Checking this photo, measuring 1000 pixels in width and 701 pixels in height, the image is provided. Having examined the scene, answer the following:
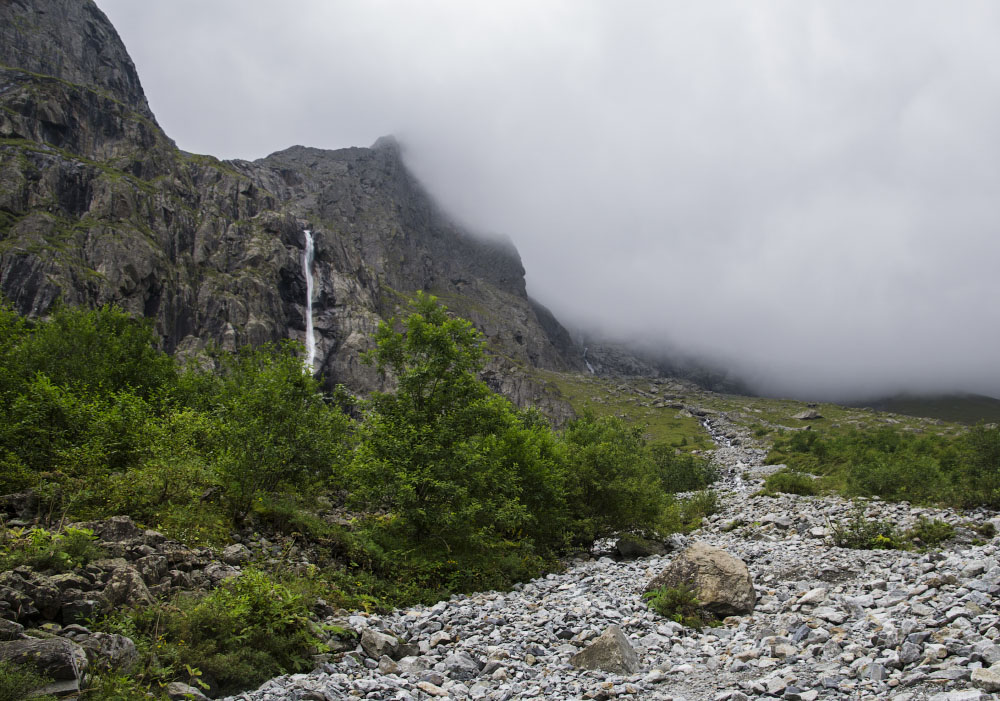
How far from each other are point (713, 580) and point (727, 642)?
3.81 m

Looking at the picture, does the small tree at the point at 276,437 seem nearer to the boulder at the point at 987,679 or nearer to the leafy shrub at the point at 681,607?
the leafy shrub at the point at 681,607

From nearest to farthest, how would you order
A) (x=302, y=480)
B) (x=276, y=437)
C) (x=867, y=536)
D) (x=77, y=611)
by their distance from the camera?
1. (x=77, y=611)
2. (x=276, y=437)
3. (x=302, y=480)
4. (x=867, y=536)

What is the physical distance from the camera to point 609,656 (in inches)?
486

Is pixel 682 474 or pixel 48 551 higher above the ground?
pixel 48 551

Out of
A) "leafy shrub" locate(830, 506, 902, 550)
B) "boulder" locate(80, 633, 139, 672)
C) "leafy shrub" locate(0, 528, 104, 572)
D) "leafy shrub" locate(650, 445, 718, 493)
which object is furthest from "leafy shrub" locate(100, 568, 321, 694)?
"leafy shrub" locate(650, 445, 718, 493)

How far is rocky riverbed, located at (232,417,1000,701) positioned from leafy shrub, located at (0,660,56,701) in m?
3.38

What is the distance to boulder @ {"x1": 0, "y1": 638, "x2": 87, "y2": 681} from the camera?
23.9 feet

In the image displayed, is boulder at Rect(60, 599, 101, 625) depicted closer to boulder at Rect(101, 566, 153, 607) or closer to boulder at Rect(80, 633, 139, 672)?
boulder at Rect(101, 566, 153, 607)

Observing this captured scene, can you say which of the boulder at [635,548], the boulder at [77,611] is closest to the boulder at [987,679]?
the boulder at [77,611]

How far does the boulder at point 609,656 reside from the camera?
12.1 meters

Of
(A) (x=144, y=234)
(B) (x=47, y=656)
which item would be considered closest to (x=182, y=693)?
→ (B) (x=47, y=656)

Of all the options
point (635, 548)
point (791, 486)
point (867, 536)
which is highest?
point (867, 536)

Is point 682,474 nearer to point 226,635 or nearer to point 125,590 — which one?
point 226,635

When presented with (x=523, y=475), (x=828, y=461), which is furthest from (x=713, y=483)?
(x=523, y=475)
